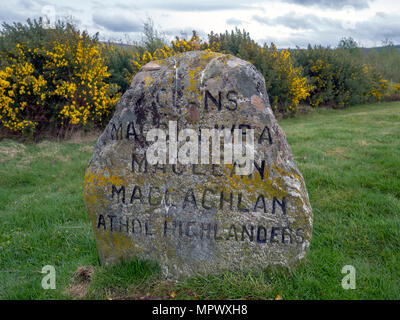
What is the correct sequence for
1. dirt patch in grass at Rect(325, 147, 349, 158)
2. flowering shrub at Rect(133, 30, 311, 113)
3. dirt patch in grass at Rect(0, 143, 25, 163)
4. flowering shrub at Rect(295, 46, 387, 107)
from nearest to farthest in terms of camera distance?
1. dirt patch in grass at Rect(325, 147, 349, 158)
2. dirt patch in grass at Rect(0, 143, 25, 163)
3. flowering shrub at Rect(133, 30, 311, 113)
4. flowering shrub at Rect(295, 46, 387, 107)

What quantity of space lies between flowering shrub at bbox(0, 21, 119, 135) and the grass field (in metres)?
2.62

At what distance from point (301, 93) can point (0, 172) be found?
36.3ft

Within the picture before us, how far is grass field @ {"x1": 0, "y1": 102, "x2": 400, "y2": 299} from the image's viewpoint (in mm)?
2730

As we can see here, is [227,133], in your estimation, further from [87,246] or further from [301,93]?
[301,93]

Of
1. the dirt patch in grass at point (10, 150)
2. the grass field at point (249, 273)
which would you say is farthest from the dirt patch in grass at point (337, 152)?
the dirt patch in grass at point (10, 150)

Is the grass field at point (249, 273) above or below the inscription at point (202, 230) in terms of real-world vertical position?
below

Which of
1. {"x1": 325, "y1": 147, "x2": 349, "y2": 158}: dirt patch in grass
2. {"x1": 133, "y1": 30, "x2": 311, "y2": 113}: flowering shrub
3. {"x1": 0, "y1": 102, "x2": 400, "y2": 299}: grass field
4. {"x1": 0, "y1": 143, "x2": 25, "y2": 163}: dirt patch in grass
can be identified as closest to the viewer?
{"x1": 0, "y1": 102, "x2": 400, "y2": 299}: grass field

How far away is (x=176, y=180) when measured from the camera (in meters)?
2.86

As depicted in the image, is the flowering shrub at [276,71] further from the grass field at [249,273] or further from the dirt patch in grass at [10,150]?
the dirt patch in grass at [10,150]

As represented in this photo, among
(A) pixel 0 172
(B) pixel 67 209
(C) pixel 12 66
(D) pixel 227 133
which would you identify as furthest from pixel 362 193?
(C) pixel 12 66

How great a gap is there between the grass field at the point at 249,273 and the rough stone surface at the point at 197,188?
17 cm

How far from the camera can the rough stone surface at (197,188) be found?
2.74 meters

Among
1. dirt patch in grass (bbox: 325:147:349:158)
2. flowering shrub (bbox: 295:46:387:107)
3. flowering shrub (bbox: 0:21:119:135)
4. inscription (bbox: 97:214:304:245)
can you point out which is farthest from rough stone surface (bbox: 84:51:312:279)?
flowering shrub (bbox: 295:46:387:107)

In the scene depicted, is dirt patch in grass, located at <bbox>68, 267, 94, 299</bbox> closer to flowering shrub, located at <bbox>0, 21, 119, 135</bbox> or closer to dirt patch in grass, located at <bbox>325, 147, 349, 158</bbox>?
dirt patch in grass, located at <bbox>325, 147, 349, 158</bbox>
